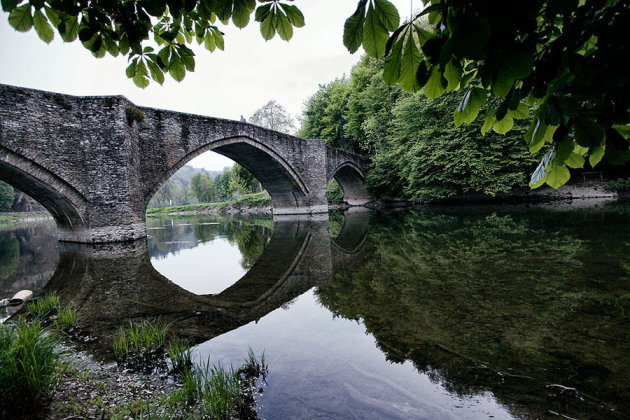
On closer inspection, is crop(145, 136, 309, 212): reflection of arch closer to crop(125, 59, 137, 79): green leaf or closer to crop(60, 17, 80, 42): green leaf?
crop(125, 59, 137, 79): green leaf

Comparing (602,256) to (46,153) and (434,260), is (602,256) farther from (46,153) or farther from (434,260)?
(46,153)

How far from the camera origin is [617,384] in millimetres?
1850

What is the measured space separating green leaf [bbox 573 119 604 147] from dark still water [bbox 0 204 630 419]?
164 cm

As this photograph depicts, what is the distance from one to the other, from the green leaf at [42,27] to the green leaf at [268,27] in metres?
0.98

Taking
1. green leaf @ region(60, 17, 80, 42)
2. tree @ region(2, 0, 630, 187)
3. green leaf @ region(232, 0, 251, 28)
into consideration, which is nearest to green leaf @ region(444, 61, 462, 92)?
tree @ region(2, 0, 630, 187)

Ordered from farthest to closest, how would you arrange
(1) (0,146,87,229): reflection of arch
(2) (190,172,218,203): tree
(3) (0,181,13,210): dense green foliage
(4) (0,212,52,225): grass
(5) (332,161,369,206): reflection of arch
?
(2) (190,172,218,203): tree, (3) (0,181,13,210): dense green foliage, (4) (0,212,52,225): grass, (5) (332,161,369,206): reflection of arch, (1) (0,146,87,229): reflection of arch

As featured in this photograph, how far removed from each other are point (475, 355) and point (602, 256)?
165 inches

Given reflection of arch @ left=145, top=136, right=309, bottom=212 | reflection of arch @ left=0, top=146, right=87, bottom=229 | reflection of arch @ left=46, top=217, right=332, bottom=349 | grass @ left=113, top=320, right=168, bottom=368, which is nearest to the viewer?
grass @ left=113, top=320, right=168, bottom=368

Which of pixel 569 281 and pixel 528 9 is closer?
pixel 528 9

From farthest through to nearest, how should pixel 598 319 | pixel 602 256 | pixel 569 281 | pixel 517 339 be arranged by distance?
pixel 602 256, pixel 569 281, pixel 598 319, pixel 517 339

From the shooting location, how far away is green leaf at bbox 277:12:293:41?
51.1 inches

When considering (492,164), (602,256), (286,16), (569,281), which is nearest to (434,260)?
(569,281)

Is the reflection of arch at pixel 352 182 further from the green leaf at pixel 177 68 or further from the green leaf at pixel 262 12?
the green leaf at pixel 262 12

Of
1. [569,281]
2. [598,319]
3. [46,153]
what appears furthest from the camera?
[46,153]
